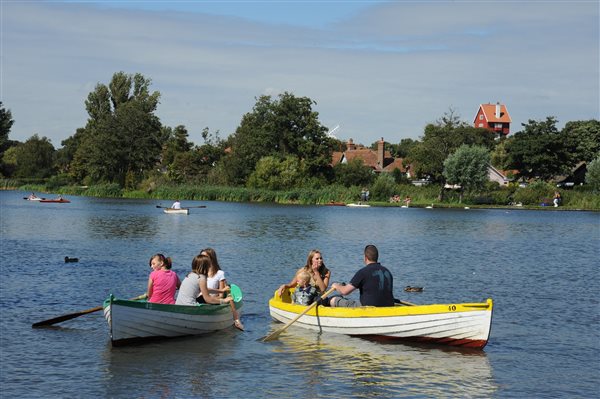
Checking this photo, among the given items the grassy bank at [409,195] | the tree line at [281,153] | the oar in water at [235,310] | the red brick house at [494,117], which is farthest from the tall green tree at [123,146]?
the oar in water at [235,310]

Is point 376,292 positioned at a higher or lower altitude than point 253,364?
higher

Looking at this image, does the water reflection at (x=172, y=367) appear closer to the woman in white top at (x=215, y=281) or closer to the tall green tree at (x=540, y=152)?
the woman in white top at (x=215, y=281)

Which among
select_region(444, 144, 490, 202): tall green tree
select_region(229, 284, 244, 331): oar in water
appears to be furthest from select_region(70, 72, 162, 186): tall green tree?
select_region(229, 284, 244, 331): oar in water

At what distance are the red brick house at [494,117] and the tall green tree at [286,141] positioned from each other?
277 feet

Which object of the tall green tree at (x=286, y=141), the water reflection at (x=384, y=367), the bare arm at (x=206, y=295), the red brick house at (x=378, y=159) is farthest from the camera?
the red brick house at (x=378, y=159)

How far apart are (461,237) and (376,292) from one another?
35.5 metres

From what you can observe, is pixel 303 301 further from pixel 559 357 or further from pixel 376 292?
pixel 559 357

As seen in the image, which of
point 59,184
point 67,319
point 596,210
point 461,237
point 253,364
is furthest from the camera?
point 59,184

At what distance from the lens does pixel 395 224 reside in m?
63.3

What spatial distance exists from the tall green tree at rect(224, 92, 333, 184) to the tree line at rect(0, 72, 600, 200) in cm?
14

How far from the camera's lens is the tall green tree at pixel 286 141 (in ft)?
361

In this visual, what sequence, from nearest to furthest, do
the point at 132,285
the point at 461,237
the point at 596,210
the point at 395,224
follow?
the point at 132,285, the point at 461,237, the point at 395,224, the point at 596,210

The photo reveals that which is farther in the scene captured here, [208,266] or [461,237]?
[461,237]

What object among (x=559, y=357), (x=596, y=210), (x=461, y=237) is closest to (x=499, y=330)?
(x=559, y=357)
